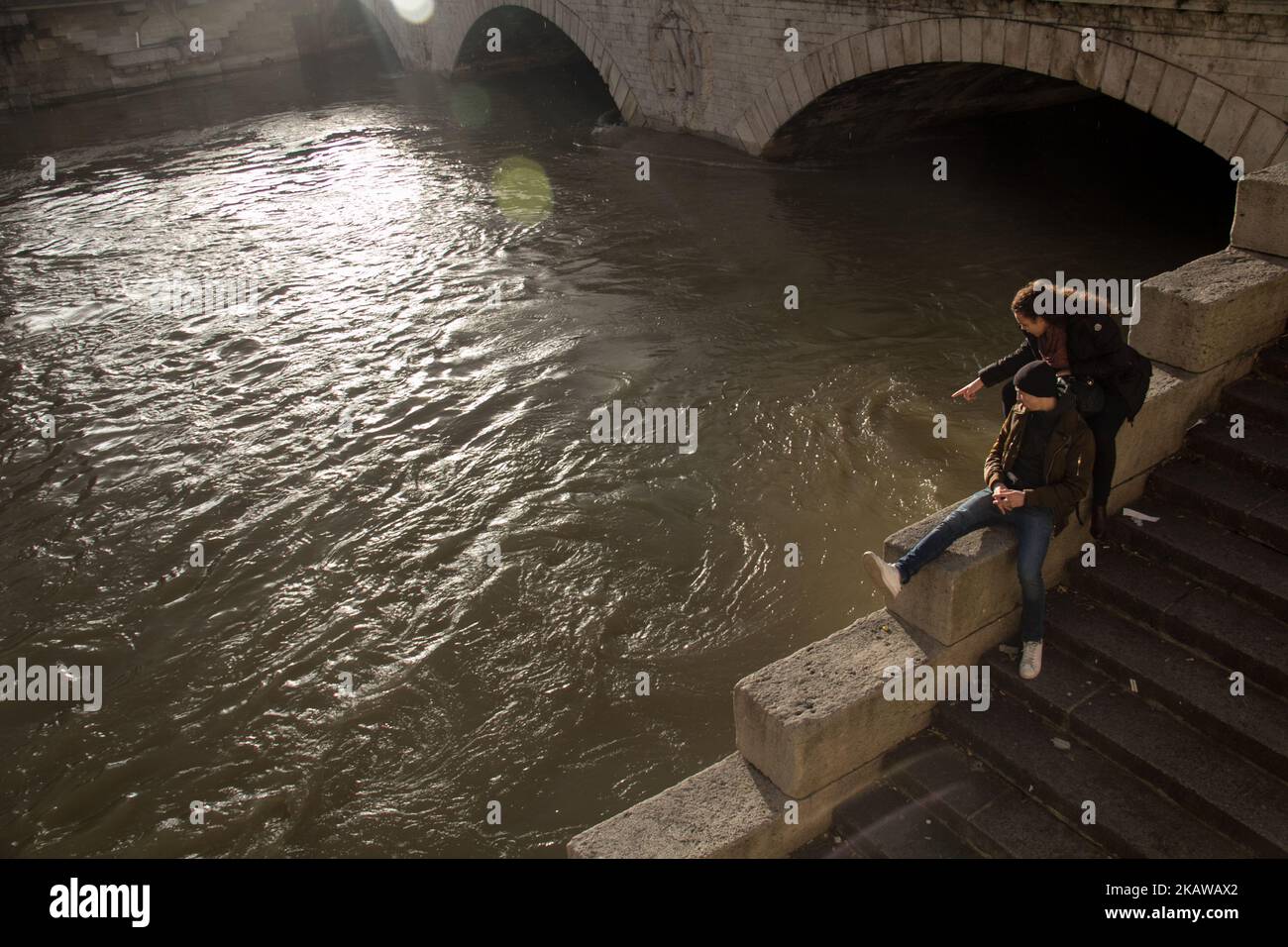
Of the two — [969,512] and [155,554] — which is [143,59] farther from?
[969,512]

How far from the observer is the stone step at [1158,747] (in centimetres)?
380

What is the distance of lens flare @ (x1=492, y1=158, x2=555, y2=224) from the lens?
47.4 ft

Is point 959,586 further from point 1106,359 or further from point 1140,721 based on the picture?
point 1106,359

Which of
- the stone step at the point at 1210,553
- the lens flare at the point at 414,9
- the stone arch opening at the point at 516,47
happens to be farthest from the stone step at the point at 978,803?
the lens flare at the point at 414,9

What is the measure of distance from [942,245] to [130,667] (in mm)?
9657

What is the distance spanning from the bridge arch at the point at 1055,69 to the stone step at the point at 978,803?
22.2ft

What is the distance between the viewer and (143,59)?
1067 inches

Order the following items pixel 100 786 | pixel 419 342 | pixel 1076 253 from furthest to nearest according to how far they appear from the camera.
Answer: pixel 1076 253
pixel 419 342
pixel 100 786

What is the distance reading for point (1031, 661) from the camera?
177 inches

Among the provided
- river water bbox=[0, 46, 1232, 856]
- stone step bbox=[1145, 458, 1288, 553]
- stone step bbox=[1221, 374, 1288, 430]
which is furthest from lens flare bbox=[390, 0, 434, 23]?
stone step bbox=[1145, 458, 1288, 553]

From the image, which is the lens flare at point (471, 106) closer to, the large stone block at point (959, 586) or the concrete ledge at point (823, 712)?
the large stone block at point (959, 586)

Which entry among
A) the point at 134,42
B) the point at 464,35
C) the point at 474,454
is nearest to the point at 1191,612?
the point at 474,454

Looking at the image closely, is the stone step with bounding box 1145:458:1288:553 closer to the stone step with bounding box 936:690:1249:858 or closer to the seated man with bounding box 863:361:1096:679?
the seated man with bounding box 863:361:1096:679
